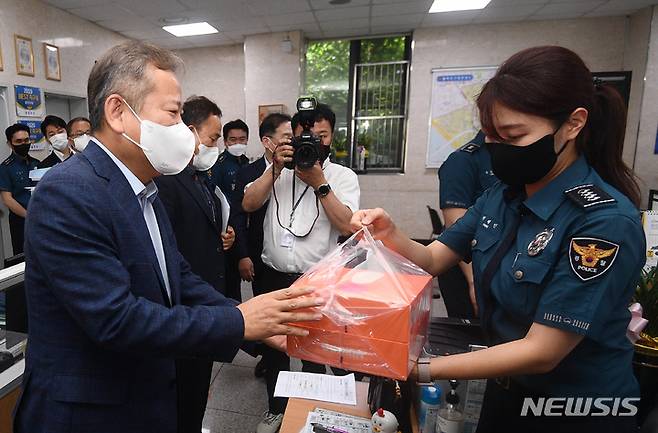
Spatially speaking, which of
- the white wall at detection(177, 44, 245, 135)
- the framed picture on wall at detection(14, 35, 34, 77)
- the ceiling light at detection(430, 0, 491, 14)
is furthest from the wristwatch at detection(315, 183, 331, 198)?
the white wall at detection(177, 44, 245, 135)

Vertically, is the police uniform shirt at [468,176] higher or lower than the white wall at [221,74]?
lower

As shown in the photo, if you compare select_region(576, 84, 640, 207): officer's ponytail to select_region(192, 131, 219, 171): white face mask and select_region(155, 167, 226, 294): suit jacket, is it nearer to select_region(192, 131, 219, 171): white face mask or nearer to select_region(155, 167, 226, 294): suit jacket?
select_region(155, 167, 226, 294): suit jacket

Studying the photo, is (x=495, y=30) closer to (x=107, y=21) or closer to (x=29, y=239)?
(x=107, y=21)

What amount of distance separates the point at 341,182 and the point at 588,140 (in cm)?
115

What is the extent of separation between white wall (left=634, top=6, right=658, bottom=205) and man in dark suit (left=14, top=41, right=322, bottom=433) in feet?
16.8

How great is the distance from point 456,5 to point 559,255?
178 inches

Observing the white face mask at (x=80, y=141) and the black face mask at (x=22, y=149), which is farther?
the black face mask at (x=22, y=149)

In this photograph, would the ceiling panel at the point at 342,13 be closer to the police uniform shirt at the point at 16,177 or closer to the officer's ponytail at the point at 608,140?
the police uniform shirt at the point at 16,177

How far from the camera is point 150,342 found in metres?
0.78

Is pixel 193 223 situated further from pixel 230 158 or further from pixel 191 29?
pixel 191 29

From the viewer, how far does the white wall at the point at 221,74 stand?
5955mm

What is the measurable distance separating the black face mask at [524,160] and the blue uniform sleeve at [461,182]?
0.85 m

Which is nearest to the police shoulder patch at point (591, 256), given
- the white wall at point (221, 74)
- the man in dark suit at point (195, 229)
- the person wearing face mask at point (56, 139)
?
the man in dark suit at point (195, 229)

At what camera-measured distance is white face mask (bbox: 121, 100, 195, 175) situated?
0.91 meters
